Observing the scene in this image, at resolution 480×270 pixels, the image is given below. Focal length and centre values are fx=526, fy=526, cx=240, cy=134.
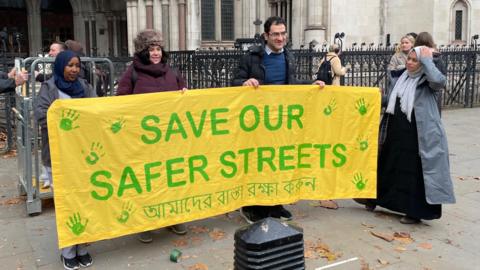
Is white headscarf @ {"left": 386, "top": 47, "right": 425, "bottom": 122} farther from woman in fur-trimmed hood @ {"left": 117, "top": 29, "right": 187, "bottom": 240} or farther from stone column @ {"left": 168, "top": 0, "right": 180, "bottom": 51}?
stone column @ {"left": 168, "top": 0, "right": 180, "bottom": 51}

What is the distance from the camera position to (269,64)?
5434 millimetres

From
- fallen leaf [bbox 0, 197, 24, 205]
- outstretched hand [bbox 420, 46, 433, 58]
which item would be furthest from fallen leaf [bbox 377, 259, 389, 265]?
fallen leaf [bbox 0, 197, 24, 205]

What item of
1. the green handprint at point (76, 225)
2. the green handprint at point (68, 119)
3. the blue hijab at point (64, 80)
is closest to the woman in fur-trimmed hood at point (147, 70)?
the blue hijab at point (64, 80)

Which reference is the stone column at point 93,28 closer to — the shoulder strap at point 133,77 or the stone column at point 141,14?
the stone column at point 141,14

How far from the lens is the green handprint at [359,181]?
566cm

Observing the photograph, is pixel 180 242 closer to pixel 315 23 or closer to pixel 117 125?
pixel 117 125

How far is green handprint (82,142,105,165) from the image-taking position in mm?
4336

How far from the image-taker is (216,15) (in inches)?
852

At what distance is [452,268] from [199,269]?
7.09 ft

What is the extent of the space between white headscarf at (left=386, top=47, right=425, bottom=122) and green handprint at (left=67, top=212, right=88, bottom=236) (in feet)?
10.8

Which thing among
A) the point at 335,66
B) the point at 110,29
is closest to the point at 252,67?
the point at 335,66

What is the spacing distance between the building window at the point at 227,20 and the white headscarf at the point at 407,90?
17.1 m

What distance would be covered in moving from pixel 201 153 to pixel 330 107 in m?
1.51

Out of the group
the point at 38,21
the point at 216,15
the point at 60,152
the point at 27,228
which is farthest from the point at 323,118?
the point at 38,21
